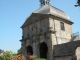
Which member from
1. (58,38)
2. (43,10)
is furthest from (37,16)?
(58,38)

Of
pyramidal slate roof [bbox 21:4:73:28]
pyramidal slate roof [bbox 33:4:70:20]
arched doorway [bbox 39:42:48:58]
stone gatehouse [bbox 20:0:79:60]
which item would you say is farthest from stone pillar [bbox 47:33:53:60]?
pyramidal slate roof [bbox 33:4:70:20]

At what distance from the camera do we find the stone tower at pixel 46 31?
27625 mm

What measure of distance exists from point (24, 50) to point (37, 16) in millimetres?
6918

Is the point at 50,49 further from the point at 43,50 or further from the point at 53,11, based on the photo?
the point at 53,11

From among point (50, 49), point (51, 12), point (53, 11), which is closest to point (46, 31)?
point (50, 49)

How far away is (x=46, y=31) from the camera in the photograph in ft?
91.7

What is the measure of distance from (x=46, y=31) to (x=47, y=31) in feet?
1.36

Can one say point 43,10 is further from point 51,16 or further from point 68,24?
point 68,24

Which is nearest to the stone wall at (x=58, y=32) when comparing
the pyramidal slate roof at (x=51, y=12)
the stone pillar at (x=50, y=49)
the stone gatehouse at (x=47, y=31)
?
the stone gatehouse at (x=47, y=31)

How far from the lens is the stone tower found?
90.6ft

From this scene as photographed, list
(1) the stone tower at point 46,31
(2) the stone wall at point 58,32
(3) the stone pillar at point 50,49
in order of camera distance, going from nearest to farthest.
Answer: (3) the stone pillar at point 50,49 → (1) the stone tower at point 46,31 → (2) the stone wall at point 58,32

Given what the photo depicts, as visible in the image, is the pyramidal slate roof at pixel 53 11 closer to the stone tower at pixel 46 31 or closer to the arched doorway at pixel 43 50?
the stone tower at pixel 46 31

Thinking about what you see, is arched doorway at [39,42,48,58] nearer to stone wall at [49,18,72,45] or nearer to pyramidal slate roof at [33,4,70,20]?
stone wall at [49,18,72,45]

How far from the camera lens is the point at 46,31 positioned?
91.7 feet
